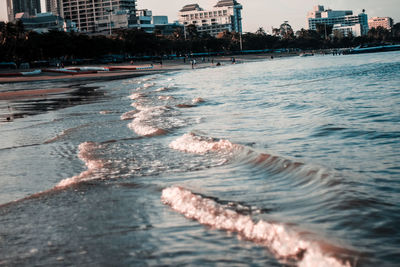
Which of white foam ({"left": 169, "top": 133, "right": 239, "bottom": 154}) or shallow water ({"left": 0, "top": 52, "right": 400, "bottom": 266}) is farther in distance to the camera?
white foam ({"left": 169, "top": 133, "right": 239, "bottom": 154})

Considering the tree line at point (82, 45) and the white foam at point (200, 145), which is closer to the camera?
the white foam at point (200, 145)

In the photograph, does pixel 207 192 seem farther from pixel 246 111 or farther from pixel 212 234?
pixel 246 111

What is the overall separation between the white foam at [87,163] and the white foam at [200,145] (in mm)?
1781

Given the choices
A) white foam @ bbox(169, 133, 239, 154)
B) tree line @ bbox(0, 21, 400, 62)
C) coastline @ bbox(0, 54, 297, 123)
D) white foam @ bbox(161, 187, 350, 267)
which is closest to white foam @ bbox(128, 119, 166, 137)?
white foam @ bbox(169, 133, 239, 154)

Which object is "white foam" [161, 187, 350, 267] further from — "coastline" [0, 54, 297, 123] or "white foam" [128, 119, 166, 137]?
"coastline" [0, 54, 297, 123]

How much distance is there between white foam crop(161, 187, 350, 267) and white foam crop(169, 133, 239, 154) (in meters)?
3.42

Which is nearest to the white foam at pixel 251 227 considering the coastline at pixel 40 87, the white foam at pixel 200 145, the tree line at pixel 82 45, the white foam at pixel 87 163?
the white foam at pixel 87 163

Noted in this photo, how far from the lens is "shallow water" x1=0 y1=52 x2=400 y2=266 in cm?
459

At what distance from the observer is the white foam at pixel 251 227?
4211mm

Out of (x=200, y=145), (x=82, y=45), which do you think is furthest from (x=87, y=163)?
(x=82, y=45)

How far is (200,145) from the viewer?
1038 centimetres

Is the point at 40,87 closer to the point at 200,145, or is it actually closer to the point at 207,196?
the point at 200,145

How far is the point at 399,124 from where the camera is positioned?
39.3ft

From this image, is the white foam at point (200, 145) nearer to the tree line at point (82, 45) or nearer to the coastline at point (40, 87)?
the coastline at point (40, 87)
